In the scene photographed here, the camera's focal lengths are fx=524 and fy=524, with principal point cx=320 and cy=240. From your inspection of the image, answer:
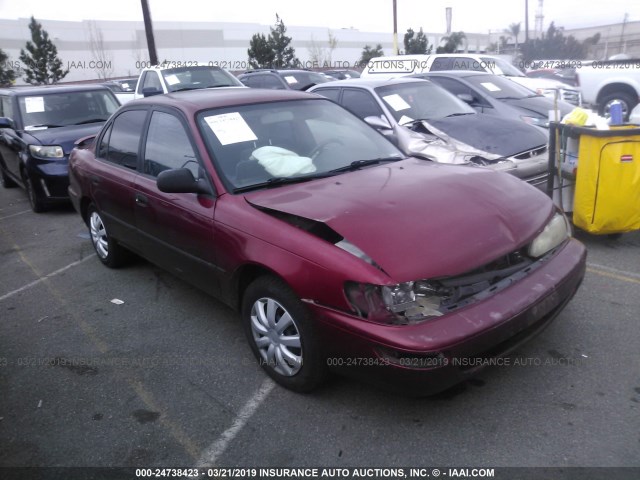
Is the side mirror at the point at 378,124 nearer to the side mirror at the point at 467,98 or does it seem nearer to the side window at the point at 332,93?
the side window at the point at 332,93

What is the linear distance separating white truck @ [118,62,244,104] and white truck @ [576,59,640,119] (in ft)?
29.7

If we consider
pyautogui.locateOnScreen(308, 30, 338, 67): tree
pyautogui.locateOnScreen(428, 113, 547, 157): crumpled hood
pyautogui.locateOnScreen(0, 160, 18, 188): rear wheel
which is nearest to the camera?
pyautogui.locateOnScreen(428, 113, 547, 157): crumpled hood

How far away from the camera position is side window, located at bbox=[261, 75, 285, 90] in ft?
43.6

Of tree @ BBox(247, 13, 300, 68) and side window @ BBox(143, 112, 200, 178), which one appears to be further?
tree @ BBox(247, 13, 300, 68)

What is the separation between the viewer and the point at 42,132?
7.64 m

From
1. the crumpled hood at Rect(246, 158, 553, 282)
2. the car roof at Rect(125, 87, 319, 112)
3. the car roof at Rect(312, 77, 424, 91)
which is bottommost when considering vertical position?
the crumpled hood at Rect(246, 158, 553, 282)

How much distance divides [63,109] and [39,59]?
23.5 metres

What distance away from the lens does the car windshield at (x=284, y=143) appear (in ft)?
11.3

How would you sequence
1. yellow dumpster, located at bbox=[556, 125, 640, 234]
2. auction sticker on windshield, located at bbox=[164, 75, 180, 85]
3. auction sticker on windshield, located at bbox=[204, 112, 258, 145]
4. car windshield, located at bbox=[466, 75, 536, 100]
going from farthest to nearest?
auction sticker on windshield, located at bbox=[164, 75, 180, 85] → car windshield, located at bbox=[466, 75, 536, 100] → yellow dumpster, located at bbox=[556, 125, 640, 234] → auction sticker on windshield, located at bbox=[204, 112, 258, 145]

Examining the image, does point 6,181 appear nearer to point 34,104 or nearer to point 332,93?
point 34,104

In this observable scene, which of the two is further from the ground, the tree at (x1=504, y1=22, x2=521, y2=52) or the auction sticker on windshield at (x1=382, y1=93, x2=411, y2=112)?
the tree at (x1=504, y1=22, x2=521, y2=52)

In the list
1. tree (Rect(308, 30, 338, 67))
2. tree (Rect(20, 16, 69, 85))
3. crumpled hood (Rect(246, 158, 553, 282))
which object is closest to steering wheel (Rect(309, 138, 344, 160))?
crumpled hood (Rect(246, 158, 553, 282))

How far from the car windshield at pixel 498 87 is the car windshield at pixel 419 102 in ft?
4.95

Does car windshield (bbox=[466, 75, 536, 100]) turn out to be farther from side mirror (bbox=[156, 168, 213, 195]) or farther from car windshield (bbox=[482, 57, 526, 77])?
side mirror (bbox=[156, 168, 213, 195])
